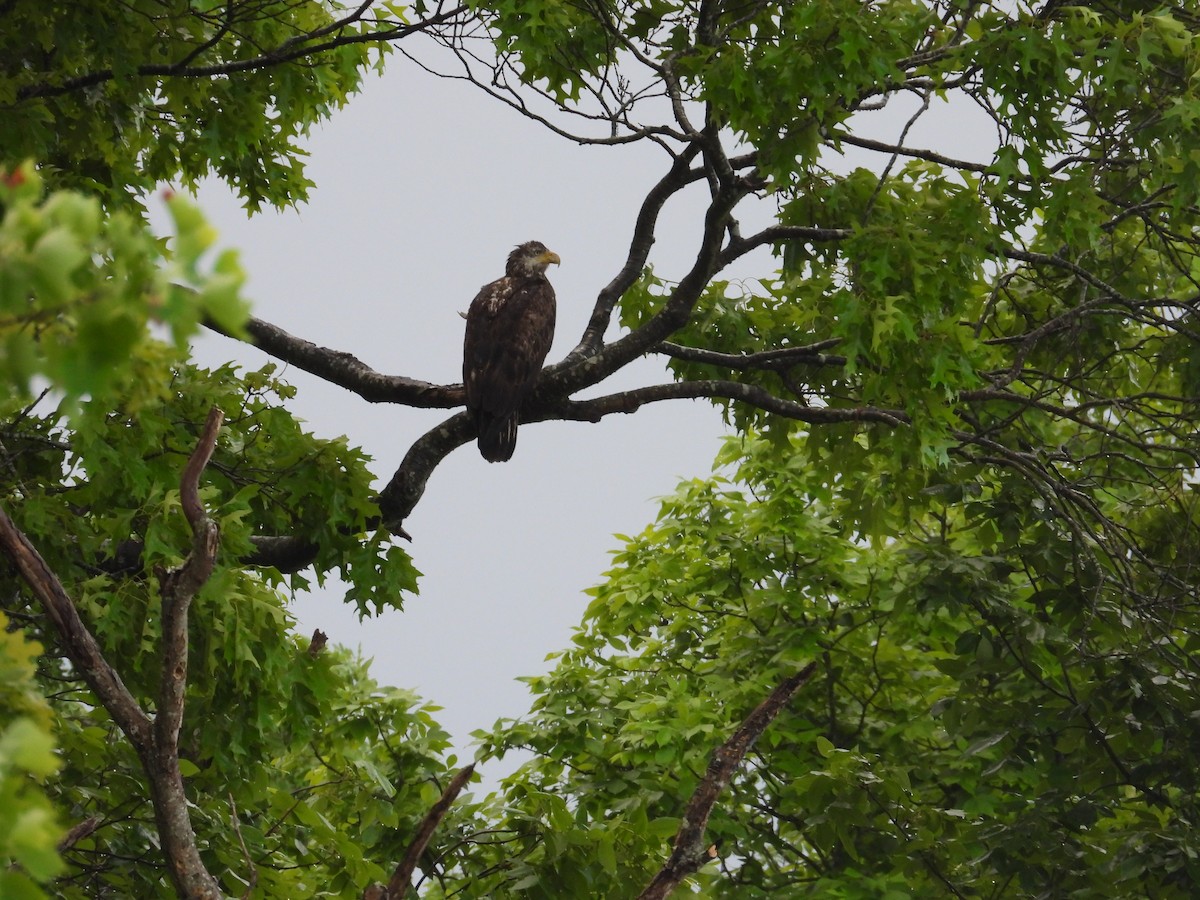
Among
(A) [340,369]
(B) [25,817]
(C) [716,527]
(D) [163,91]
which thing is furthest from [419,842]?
(C) [716,527]

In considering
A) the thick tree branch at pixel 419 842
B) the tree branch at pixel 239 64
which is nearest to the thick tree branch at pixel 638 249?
the tree branch at pixel 239 64

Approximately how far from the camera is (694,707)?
9.29 m

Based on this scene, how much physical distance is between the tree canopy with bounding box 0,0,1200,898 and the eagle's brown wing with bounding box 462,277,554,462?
21cm

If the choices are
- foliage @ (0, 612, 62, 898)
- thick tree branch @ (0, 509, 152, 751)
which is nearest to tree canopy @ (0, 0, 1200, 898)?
thick tree branch @ (0, 509, 152, 751)

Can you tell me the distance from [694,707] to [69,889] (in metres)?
5.08

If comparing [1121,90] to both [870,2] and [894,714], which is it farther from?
[894,714]

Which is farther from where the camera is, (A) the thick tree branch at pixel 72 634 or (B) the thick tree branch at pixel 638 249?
(B) the thick tree branch at pixel 638 249

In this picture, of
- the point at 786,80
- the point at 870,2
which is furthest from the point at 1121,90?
the point at 786,80

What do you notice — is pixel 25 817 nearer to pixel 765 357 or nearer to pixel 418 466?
pixel 418 466

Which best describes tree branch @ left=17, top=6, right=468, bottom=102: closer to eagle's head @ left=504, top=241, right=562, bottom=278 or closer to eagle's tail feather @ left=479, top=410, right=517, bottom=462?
eagle's tail feather @ left=479, top=410, right=517, bottom=462

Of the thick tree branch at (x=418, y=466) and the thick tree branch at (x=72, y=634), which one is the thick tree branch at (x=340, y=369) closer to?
the thick tree branch at (x=418, y=466)

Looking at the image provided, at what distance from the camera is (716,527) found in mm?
11383

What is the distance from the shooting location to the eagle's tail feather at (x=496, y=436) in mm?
7758

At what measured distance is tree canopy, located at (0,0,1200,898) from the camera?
231 inches
